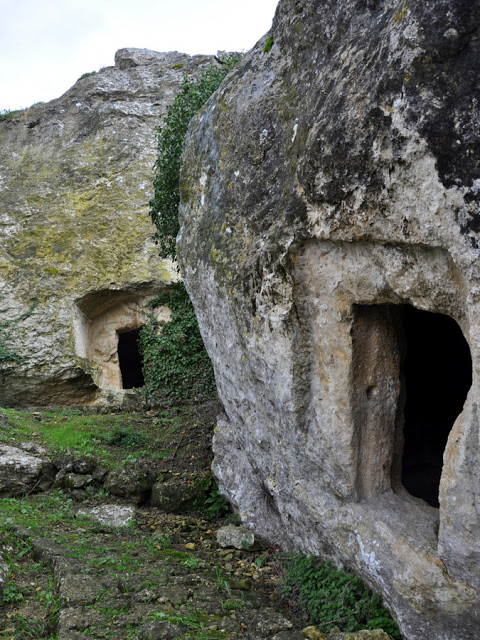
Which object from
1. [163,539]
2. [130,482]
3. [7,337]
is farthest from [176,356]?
[163,539]

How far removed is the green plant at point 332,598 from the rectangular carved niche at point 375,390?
0.74m

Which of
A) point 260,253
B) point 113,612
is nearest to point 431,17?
point 260,253

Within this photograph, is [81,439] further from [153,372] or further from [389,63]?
[389,63]

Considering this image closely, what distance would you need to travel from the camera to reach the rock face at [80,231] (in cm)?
1205

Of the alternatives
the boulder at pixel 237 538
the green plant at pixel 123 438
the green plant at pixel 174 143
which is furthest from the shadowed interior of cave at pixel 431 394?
the green plant at pixel 174 143

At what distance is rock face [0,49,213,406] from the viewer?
12047 mm

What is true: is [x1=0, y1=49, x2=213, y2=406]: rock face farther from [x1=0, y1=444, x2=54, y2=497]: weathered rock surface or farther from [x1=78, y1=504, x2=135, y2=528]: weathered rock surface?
[x1=78, y1=504, x2=135, y2=528]: weathered rock surface

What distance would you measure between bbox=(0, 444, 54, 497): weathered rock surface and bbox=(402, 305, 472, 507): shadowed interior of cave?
4.93 metres

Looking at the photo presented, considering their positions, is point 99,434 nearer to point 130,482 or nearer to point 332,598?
point 130,482

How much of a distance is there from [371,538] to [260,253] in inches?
102

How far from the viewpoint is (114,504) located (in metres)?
6.72

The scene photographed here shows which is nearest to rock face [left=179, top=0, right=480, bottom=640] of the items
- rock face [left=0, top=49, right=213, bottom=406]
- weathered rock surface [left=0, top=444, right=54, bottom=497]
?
weathered rock surface [left=0, top=444, right=54, bottom=497]

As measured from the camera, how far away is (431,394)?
27.2 ft

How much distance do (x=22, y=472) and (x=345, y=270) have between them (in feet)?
15.9
